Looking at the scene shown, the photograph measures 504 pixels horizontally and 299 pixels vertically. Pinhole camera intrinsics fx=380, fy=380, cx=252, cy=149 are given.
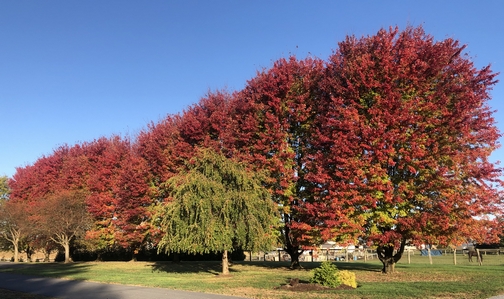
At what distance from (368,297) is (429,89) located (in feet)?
42.4

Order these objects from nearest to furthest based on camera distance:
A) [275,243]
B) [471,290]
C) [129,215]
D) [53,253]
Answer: [471,290]
[275,243]
[129,215]
[53,253]

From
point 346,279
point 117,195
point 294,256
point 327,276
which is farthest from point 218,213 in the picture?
point 117,195

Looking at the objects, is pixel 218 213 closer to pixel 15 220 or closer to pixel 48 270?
pixel 48 270

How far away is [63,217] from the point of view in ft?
113

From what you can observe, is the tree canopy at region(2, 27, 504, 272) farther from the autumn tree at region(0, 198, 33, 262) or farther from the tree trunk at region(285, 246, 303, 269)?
the autumn tree at region(0, 198, 33, 262)

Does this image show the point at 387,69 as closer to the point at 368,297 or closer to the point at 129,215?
Answer: the point at 368,297

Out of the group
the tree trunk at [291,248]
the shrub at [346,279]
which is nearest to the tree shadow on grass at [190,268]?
the tree trunk at [291,248]

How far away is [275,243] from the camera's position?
2278 cm

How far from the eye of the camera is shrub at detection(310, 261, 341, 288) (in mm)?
13438

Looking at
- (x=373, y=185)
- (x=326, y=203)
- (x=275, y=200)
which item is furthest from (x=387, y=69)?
(x=275, y=200)

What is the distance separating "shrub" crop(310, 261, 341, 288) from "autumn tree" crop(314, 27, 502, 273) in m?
5.02

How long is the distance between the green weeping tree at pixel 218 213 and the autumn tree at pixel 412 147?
341 centimetres

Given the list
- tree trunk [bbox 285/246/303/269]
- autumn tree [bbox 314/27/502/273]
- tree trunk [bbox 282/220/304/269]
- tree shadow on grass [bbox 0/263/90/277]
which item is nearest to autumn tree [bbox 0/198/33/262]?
tree shadow on grass [bbox 0/263/90/277]

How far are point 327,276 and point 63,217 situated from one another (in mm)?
28665
